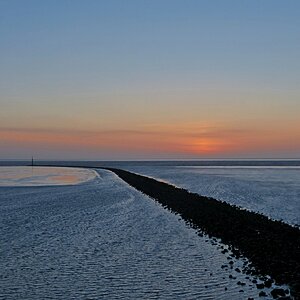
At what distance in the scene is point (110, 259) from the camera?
51.0ft

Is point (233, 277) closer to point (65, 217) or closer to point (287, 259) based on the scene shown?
point (287, 259)

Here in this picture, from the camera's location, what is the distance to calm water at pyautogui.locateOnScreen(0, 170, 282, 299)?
466 inches

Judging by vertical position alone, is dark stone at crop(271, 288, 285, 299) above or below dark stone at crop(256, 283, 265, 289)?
above

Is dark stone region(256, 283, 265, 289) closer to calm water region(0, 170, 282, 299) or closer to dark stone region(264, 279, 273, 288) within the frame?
dark stone region(264, 279, 273, 288)

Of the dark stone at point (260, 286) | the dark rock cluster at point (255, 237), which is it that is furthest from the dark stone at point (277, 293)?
the dark stone at point (260, 286)

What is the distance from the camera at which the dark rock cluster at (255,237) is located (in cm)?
1293

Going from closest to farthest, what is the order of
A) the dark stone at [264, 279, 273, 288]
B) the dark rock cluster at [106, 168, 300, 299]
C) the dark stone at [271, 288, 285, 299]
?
the dark stone at [271, 288, 285, 299] < the dark stone at [264, 279, 273, 288] < the dark rock cluster at [106, 168, 300, 299]

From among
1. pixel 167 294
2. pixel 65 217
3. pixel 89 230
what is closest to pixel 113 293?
pixel 167 294

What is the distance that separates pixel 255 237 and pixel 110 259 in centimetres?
644

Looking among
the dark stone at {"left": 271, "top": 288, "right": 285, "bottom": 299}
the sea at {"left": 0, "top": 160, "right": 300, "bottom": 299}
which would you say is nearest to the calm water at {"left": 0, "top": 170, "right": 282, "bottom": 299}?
the sea at {"left": 0, "top": 160, "right": 300, "bottom": 299}

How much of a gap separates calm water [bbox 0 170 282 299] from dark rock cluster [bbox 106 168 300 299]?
764 mm

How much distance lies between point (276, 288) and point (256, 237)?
7177 millimetres

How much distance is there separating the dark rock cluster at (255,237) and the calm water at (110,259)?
2.51 ft

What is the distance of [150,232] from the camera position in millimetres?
21234
